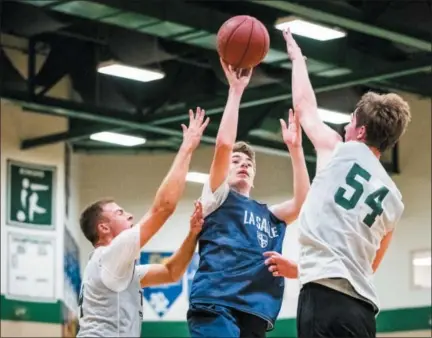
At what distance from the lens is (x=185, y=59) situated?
61.3 ft

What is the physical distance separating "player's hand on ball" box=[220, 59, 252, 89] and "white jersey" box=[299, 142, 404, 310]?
1.20 metres

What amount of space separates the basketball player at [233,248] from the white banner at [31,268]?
11.6 m

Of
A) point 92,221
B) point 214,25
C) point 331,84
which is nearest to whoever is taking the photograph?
point 92,221

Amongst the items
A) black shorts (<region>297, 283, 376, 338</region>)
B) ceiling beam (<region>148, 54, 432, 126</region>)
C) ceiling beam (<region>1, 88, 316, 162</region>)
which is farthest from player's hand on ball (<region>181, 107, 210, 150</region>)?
ceiling beam (<region>1, 88, 316, 162</region>)

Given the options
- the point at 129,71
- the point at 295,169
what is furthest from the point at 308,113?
the point at 129,71

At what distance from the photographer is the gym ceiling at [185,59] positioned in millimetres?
15047

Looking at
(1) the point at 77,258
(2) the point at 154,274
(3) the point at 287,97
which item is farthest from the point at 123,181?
(2) the point at 154,274

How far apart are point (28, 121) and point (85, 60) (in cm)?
205

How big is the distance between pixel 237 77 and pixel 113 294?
1.59 m

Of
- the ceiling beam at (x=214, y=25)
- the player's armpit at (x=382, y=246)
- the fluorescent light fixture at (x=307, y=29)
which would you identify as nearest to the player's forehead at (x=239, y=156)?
the player's armpit at (x=382, y=246)

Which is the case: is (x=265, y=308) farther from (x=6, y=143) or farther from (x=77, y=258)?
(x=77, y=258)

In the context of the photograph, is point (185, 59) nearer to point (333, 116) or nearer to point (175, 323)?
point (333, 116)

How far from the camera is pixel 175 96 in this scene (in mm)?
19297

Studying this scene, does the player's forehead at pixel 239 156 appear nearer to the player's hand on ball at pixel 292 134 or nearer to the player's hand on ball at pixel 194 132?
the player's hand on ball at pixel 292 134
